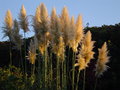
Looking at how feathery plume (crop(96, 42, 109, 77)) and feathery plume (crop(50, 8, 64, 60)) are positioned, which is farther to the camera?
feathery plume (crop(50, 8, 64, 60))

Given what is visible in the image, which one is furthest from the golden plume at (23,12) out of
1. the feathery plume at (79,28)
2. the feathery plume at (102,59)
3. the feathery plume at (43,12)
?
the feathery plume at (102,59)

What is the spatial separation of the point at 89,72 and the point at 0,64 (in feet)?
12.5

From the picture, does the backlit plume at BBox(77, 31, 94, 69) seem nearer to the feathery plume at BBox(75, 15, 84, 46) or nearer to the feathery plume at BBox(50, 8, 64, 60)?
the feathery plume at BBox(75, 15, 84, 46)

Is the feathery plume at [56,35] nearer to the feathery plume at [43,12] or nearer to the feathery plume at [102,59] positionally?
the feathery plume at [43,12]

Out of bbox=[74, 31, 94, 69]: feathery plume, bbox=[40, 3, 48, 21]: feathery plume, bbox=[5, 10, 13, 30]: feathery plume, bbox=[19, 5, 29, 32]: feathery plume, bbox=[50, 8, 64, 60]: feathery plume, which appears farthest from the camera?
bbox=[5, 10, 13, 30]: feathery plume

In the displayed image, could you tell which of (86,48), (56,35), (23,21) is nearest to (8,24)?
(23,21)

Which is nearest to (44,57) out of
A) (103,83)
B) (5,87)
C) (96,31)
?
(5,87)

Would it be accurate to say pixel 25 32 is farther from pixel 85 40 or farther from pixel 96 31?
pixel 96 31

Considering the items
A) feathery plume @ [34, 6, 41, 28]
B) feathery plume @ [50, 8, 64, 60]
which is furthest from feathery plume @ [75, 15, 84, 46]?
feathery plume @ [34, 6, 41, 28]

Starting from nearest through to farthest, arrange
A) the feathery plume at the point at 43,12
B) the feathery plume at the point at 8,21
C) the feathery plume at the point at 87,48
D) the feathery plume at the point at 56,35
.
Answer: the feathery plume at the point at 87,48 < the feathery plume at the point at 56,35 < the feathery plume at the point at 43,12 < the feathery plume at the point at 8,21

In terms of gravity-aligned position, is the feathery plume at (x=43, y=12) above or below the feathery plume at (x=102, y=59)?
above

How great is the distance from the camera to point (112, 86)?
29.9ft

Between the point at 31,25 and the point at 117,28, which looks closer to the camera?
the point at 31,25

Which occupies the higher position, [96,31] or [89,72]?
[96,31]
